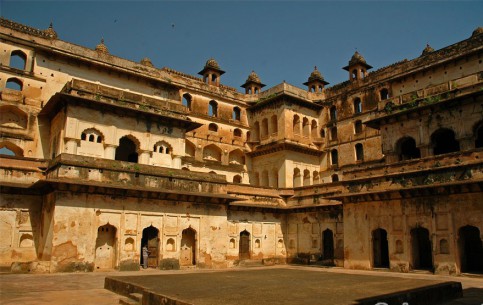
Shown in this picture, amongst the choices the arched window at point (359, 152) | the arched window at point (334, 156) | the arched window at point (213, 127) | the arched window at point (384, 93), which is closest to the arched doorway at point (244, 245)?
the arched window at point (213, 127)

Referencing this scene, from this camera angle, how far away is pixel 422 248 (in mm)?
20750

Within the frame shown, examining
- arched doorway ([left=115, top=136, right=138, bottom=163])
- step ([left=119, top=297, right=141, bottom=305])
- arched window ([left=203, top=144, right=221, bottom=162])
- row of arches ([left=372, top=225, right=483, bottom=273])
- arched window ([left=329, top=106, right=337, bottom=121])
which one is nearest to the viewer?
step ([left=119, top=297, right=141, bottom=305])

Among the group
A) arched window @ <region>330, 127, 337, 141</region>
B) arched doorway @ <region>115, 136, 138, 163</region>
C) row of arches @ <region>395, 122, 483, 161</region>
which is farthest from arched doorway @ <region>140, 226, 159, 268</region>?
arched window @ <region>330, 127, 337, 141</region>

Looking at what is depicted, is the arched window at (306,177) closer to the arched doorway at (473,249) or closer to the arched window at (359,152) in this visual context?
the arched window at (359,152)

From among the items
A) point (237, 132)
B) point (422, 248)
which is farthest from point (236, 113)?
point (422, 248)

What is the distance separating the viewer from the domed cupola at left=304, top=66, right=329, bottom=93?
39.2 metres

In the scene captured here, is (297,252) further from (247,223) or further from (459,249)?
(459,249)

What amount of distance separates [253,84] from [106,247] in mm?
24656

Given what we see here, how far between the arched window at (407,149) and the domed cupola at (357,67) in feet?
42.2

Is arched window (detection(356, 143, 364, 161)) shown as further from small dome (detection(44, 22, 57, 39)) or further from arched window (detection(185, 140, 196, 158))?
small dome (detection(44, 22, 57, 39))

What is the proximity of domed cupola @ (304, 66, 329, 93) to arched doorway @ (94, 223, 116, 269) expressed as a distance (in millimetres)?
25594

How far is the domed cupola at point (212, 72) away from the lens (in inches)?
1467

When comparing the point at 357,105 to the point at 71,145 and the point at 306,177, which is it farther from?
the point at 71,145

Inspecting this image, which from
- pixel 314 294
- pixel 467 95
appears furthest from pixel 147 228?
pixel 467 95
